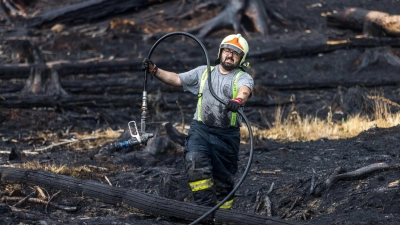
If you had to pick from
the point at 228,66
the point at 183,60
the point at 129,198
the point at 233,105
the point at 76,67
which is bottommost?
the point at 183,60

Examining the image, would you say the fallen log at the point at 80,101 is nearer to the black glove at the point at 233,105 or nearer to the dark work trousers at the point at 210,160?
the dark work trousers at the point at 210,160

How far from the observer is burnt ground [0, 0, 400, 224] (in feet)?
27.8

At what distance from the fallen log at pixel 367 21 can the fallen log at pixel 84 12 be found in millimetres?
5112

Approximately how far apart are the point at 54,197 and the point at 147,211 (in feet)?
4.52

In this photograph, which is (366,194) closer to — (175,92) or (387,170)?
(387,170)

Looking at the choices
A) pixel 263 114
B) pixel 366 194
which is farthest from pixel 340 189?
pixel 263 114

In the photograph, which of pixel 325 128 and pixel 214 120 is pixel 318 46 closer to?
pixel 325 128

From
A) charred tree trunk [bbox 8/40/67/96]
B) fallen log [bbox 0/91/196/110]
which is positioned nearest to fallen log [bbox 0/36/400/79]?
charred tree trunk [bbox 8/40/67/96]

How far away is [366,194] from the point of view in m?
8.38

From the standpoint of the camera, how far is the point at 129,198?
8086mm

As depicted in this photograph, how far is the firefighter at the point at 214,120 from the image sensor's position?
8211 millimetres

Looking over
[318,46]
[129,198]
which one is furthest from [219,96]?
[318,46]

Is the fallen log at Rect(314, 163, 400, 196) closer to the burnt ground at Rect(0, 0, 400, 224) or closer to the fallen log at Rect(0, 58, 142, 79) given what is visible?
the burnt ground at Rect(0, 0, 400, 224)

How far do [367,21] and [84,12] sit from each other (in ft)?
23.5
